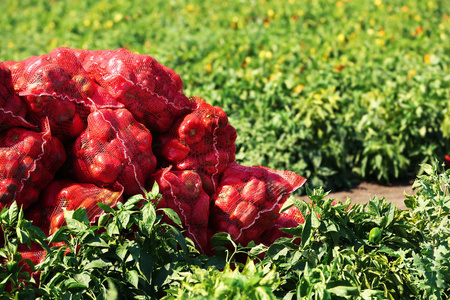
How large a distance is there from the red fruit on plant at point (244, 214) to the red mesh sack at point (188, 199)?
0.16 m

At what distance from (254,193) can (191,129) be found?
50 centimetres

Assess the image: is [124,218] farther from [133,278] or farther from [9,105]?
[9,105]

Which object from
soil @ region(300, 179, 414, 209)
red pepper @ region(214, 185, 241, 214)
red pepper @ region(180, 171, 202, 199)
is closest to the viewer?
red pepper @ region(180, 171, 202, 199)

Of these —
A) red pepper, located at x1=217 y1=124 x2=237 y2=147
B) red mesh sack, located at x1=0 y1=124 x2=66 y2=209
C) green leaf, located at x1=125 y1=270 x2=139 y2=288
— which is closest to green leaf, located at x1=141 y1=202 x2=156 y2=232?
green leaf, located at x1=125 y1=270 x2=139 y2=288

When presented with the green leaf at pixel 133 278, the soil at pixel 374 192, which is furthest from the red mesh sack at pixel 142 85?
the soil at pixel 374 192

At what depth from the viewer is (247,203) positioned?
2910mm

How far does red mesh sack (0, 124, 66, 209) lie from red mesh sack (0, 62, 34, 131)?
4cm

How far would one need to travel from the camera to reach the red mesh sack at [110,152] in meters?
2.58

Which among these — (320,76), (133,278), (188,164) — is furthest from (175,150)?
(320,76)

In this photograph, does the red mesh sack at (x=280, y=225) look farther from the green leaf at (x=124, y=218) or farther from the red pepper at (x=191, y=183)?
the green leaf at (x=124, y=218)

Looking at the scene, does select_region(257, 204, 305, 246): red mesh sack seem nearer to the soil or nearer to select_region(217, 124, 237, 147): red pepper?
select_region(217, 124, 237, 147): red pepper

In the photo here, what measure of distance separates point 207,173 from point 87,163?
28.5 inches

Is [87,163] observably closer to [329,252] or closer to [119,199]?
[119,199]

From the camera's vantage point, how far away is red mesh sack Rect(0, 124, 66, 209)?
7.95 ft
